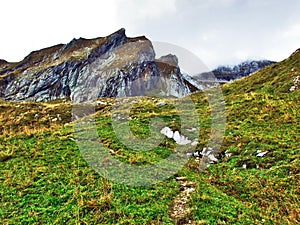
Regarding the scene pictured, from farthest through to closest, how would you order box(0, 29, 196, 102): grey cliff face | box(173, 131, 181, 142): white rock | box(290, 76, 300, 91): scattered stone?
1. box(0, 29, 196, 102): grey cliff face
2. box(290, 76, 300, 91): scattered stone
3. box(173, 131, 181, 142): white rock

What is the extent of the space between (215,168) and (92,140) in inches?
335

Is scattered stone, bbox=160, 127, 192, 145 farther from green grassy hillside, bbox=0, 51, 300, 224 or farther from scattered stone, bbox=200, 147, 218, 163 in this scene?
scattered stone, bbox=200, 147, 218, 163

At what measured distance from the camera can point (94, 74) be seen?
435 feet

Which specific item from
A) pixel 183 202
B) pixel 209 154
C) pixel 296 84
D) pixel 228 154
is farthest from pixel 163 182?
pixel 296 84

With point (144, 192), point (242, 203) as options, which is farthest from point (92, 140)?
point (242, 203)

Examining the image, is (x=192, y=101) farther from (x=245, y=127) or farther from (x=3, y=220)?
(x=3, y=220)

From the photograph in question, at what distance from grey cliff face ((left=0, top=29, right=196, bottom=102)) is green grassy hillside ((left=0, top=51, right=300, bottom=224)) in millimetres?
105907

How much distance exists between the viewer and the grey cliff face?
126 metres

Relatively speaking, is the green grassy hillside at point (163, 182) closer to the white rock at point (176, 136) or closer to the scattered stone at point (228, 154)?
the scattered stone at point (228, 154)

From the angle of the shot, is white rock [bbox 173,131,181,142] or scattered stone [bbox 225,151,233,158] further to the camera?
white rock [bbox 173,131,181,142]

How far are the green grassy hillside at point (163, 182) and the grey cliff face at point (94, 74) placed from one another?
106 metres

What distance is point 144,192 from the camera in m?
10.1

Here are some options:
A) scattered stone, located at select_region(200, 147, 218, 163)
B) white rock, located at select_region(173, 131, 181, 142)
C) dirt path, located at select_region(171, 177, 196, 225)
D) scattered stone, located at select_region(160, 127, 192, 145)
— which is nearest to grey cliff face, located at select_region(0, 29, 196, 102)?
scattered stone, located at select_region(160, 127, 192, 145)

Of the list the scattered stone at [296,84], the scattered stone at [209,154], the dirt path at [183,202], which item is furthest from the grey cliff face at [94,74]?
the dirt path at [183,202]
